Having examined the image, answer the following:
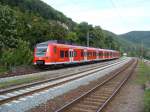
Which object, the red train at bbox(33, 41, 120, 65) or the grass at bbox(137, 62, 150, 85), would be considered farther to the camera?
the red train at bbox(33, 41, 120, 65)

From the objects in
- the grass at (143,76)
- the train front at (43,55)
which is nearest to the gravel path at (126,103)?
the grass at (143,76)

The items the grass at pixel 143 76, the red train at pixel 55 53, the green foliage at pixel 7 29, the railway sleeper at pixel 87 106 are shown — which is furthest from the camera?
the green foliage at pixel 7 29

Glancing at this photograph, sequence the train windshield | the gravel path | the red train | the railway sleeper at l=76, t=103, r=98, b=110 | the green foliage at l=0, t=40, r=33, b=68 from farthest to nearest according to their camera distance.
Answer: the train windshield → the red train → the green foliage at l=0, t=40, r=33, b=68 → the gravel path → the railway sleeper at l=76, t=103, r=98, b=110

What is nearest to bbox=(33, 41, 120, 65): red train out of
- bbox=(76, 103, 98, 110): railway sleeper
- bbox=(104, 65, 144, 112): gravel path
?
bbox=(104, 65, 144, 112): gravel path

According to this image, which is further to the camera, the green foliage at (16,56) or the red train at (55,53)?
the red train at (55,53)

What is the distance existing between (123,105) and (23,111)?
4149mm

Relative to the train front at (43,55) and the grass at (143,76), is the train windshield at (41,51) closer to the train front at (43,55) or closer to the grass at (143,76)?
the train front at (43,55)

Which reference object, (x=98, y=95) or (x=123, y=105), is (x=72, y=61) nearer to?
(x=98, y=95)

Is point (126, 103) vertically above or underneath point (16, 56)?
underneath

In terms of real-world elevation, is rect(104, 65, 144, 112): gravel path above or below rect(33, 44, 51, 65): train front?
below

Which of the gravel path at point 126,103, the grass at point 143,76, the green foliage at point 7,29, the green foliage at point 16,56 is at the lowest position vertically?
the gravel path at point 126,103

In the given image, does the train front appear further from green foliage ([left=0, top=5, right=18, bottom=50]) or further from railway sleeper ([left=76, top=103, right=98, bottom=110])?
railway sleeper ([left=76, top=103, right=98, bottom=110])

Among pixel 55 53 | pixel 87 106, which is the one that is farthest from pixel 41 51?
pixel 87 106

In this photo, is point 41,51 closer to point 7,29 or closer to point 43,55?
point 43,55
